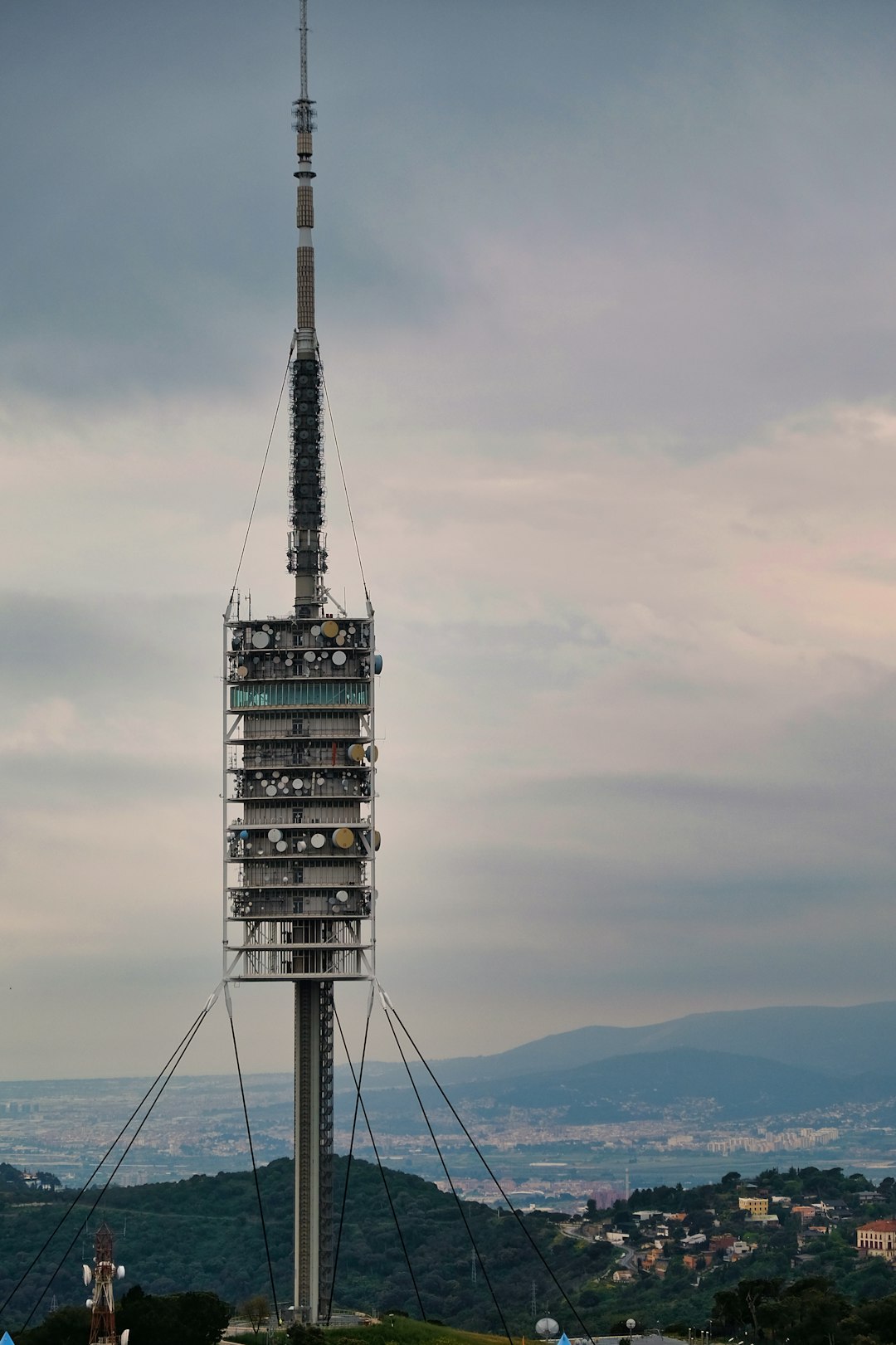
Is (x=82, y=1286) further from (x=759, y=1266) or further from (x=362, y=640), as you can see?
(x=362, y=640)

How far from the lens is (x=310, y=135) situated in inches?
4446

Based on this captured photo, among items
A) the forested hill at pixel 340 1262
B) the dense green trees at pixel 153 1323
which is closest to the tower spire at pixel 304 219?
the dense green trees at pixel 153 1323

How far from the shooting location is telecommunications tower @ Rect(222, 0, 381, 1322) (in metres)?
105

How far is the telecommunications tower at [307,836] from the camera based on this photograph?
4151 inches

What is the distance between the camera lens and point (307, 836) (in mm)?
105875

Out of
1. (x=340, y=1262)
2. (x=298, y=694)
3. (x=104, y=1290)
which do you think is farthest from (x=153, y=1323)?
(x=340, y=1262)

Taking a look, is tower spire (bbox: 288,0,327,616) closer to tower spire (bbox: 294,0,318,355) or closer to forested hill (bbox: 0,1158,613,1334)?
tower spire (bbox: 294,0,318,355)

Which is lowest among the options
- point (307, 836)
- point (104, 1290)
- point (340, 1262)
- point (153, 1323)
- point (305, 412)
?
point (340, 1262)

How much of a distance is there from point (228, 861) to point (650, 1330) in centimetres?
4621

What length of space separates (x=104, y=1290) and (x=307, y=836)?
28.6 metres

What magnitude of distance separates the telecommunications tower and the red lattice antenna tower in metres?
20.2

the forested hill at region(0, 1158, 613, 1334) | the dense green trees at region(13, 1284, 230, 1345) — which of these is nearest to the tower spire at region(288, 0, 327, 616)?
the dense green trees at region(13, 1284, 230, 1345)

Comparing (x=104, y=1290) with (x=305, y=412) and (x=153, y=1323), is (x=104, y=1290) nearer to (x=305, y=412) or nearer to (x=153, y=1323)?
(x=153, y=1323)

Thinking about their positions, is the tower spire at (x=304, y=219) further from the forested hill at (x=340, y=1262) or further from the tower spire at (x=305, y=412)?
the forested hill at (x=340, y=1262)
